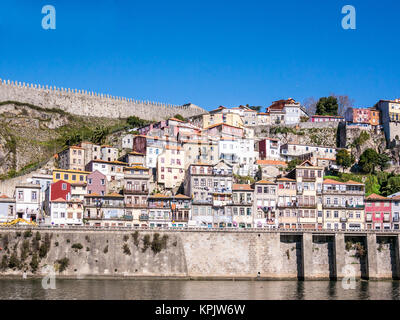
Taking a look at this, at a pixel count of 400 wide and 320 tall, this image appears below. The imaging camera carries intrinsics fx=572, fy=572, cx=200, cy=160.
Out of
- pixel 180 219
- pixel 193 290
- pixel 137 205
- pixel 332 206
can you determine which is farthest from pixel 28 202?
pixel 332 206

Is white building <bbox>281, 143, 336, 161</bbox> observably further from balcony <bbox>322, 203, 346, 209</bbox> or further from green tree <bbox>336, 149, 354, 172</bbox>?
balcony <bbox>322, 203, 346, 209</bbox>

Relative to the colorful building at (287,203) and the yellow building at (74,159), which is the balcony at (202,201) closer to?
the colorful building at (287,203)

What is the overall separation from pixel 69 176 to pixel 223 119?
43.6 metres

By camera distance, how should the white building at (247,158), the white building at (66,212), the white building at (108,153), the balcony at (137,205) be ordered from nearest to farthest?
the white building at (66,212), the balcony at (137,205), the white building at (108,153), the white building at (247,158)

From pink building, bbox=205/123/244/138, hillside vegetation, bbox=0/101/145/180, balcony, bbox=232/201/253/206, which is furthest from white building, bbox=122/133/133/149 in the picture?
balcony, bbox=232/201/253/206

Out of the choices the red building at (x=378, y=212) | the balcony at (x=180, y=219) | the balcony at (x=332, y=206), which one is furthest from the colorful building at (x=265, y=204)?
the red building at (x=378, y=212)

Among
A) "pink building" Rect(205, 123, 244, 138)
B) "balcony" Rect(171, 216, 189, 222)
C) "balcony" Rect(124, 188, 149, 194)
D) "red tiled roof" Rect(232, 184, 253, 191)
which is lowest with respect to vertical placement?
"balcony" Rect(171, 216, 189, 222)

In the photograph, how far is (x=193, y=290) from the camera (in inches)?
2282

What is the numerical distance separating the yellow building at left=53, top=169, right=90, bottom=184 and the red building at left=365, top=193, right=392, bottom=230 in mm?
42753

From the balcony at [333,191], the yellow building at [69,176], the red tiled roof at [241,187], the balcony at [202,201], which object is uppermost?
the yellow building at [69,176]

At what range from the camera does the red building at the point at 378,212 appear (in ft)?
276

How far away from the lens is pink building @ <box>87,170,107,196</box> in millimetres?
84375

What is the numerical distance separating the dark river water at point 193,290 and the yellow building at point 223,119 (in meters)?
55.8
